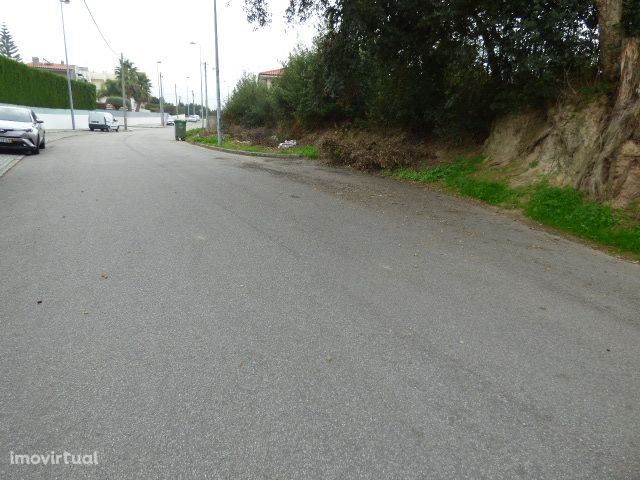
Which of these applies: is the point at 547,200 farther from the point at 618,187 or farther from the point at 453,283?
the point at 453,283

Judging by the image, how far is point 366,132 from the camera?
1856 centimetres

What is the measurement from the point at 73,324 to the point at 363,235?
4224 mm

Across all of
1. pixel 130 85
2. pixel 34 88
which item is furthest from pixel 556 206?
pixel 130 85

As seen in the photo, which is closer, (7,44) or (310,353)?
(310,353)

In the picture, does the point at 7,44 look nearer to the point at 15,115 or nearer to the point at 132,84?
the point at 132,84

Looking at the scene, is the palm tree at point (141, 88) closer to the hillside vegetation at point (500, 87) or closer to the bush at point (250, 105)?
the bush at point (250, 105)

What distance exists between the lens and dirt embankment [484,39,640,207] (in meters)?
8.21

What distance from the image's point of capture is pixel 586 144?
375 inches

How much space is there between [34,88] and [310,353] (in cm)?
4234

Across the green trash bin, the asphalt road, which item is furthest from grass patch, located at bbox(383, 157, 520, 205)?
the green trash bin

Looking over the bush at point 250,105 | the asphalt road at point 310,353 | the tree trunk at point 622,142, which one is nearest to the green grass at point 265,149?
the bush at point 250,105

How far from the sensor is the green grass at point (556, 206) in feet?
24.6

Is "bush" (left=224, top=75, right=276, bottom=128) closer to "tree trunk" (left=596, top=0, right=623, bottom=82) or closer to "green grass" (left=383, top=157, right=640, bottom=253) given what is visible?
"green grass" (left=383, top=157, right=640, bottom=253)

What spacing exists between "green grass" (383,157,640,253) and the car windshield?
13.9 meters
